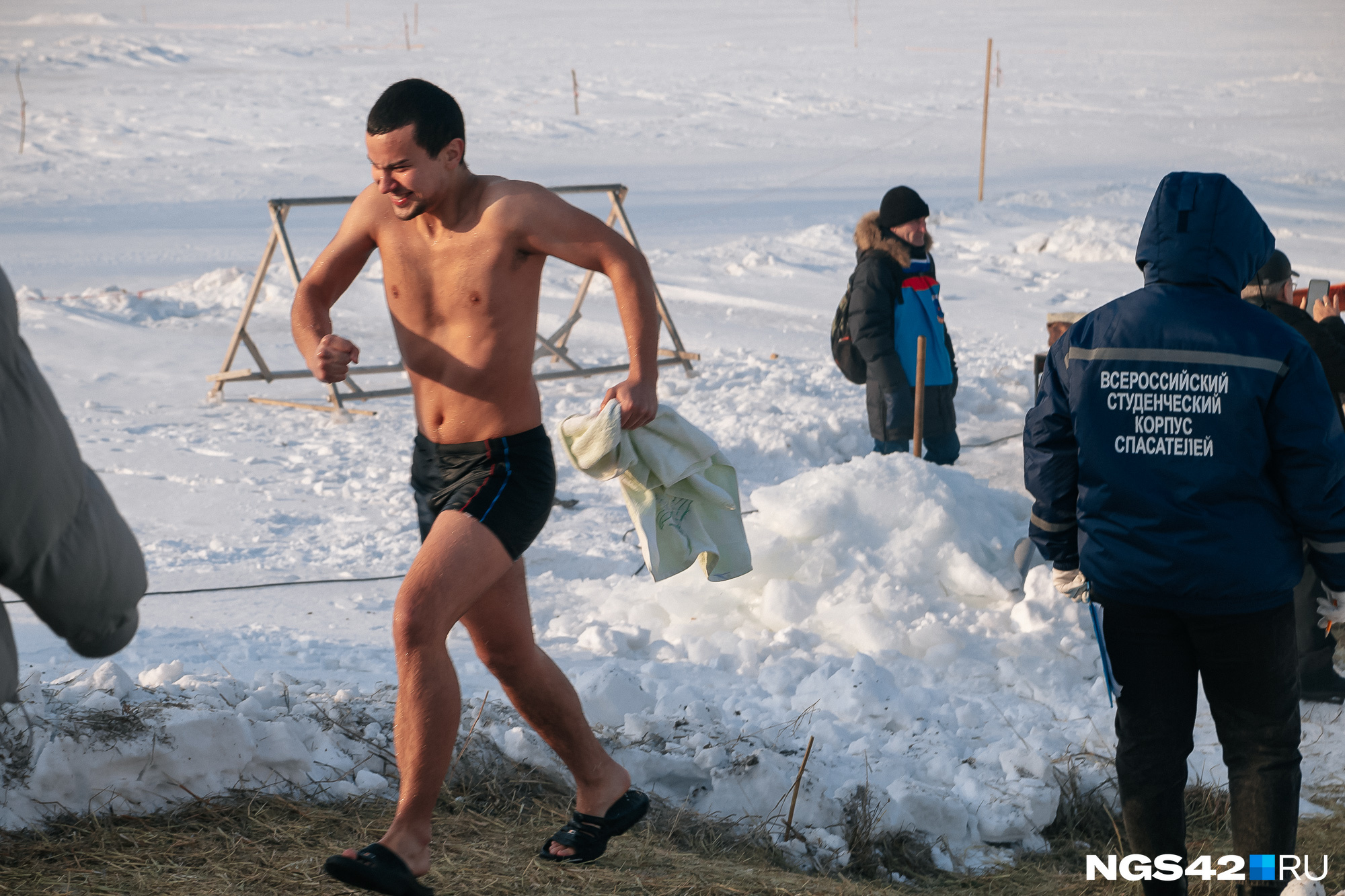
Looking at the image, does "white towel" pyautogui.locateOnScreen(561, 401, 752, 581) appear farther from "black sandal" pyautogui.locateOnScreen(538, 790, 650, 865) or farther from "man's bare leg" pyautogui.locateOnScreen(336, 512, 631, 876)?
"black sandal" pyautogui.locateOnScreen(538, 790, 650, 865)

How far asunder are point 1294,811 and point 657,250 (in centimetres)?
1419

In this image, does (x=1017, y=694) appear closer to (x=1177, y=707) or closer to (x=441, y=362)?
(x=1177, y=707)

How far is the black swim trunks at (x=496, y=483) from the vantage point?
2.73m

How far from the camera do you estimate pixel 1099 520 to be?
2617 mm

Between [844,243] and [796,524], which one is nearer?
[796,524]

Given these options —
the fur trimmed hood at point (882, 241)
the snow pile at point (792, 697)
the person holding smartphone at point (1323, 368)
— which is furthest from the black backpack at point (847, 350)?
the person holding smartphone at point (1323, 368)

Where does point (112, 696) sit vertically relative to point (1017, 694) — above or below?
above

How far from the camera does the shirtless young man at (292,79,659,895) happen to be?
8.90ft

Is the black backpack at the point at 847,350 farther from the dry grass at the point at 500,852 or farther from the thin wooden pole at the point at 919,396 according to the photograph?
the dry grass at the point at 500,852

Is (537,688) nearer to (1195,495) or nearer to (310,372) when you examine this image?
(1195,495)

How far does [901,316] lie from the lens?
5.82m

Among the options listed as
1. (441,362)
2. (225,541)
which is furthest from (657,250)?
(441,362)

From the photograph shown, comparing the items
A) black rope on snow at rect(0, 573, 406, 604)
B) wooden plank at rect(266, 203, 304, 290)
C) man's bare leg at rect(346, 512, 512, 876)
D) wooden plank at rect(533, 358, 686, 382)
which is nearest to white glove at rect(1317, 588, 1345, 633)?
man's bare leg at rect(346, 512, 512, 876)

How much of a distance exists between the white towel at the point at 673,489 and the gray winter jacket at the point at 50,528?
1318 mm
